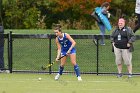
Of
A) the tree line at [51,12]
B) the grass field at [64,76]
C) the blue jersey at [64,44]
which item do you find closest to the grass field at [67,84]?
the grass field at [64,76]

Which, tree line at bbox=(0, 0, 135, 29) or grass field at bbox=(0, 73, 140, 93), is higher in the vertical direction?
grass field at bbox=(0, 73, 140, 93)

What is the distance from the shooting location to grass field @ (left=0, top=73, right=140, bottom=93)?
15.3 metres

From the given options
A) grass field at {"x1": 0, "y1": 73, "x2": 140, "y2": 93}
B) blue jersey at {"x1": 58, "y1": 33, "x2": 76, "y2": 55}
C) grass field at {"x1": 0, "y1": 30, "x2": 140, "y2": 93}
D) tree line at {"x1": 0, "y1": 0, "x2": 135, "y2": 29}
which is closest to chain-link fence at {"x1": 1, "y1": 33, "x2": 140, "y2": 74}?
grass field at {"x1": 0, "y1": 30, "x2": 140, "y2": 93}

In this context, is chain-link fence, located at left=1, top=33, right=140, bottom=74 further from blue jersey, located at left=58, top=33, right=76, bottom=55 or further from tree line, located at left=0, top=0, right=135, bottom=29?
tree line, located at left=0, top=0, right=135, bottom=29

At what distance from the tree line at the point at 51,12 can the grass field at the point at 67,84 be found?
1763 cm

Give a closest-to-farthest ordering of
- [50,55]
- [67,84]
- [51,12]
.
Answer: [67,84], [50,55], [51,12]

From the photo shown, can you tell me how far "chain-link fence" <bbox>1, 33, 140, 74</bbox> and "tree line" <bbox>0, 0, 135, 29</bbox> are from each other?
1515 cm

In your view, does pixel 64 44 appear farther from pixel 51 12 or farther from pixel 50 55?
pixel 51 12

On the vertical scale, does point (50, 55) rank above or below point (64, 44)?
below

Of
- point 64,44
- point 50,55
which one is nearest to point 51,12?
point 50,55

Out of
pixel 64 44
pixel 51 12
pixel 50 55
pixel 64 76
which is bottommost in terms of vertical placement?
pixel 51 12

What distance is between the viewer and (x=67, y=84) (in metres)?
17.0

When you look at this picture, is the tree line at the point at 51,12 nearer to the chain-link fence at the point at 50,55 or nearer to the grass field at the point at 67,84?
the chain-link fence at the point at 50,55

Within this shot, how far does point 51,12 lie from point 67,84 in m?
23.4
